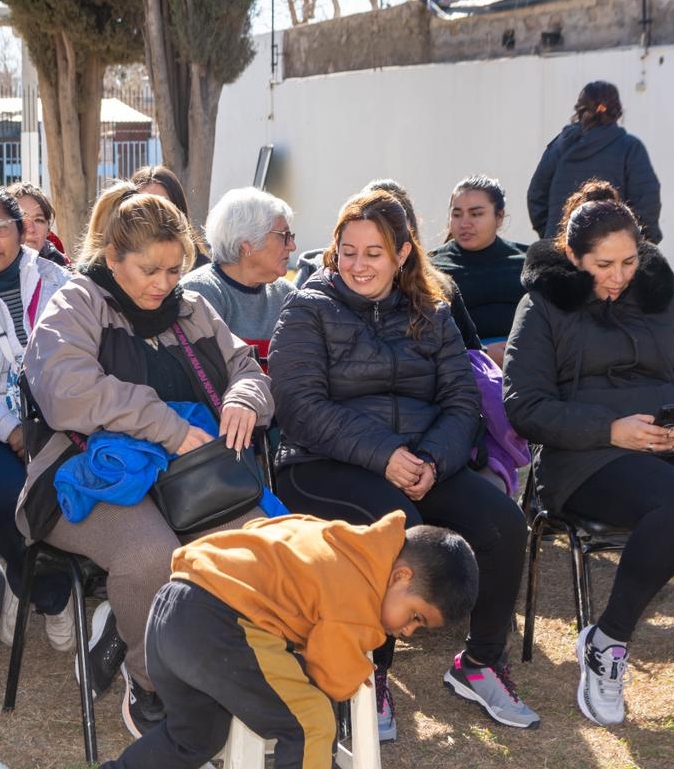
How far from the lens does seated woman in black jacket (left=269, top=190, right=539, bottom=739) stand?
12.0 feet

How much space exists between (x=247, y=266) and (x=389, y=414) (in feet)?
3.62

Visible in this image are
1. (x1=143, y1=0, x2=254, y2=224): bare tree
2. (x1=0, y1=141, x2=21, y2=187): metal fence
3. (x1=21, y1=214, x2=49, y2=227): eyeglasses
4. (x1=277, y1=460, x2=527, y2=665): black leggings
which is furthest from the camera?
(x1=0, y1=141, x2=21, y2=187): metal fence

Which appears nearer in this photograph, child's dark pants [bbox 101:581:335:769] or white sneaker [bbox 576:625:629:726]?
child's dark pants [bbox 101:581:335:769]

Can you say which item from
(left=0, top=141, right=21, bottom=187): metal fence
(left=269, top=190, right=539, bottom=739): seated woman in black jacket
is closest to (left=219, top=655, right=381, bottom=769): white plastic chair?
(left=269, top=190, right=539, bottom=739): seated woman in black jacket

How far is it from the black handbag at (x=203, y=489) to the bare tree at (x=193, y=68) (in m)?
6.34

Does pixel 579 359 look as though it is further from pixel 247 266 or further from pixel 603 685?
pixel 247 266

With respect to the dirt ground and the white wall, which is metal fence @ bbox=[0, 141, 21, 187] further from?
the dirt ground

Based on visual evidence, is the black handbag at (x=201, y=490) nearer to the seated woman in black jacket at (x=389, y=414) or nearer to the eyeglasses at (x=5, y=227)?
the seated woman in black jacket at (x=389, y=414)

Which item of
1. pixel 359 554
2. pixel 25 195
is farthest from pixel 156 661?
pixel 25 195

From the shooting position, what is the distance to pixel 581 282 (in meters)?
4.04

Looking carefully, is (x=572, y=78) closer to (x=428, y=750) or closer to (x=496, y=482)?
(x=496, y=482)

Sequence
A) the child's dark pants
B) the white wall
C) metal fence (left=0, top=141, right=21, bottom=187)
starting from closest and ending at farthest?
the child's dark pants → the white wall → metal fence (left=0, top=141, right=21, bottom=187)

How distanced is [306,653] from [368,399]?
1356mm

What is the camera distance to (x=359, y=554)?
8.70 feet
